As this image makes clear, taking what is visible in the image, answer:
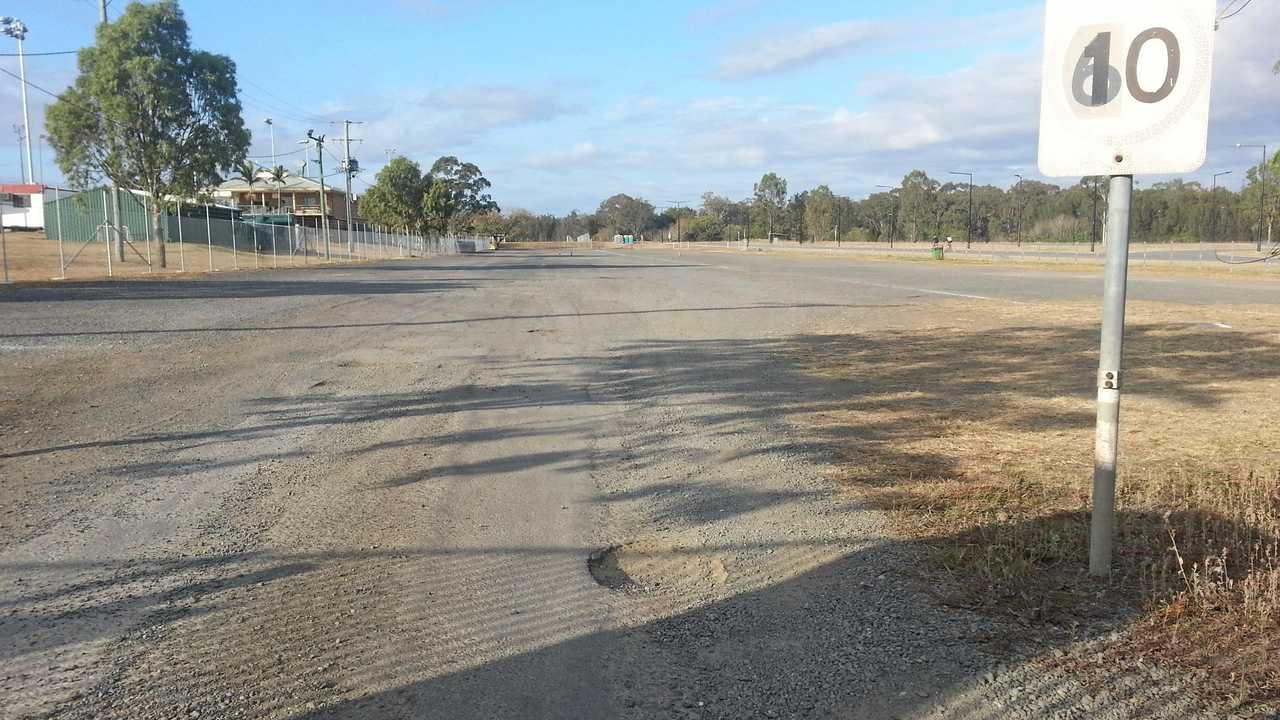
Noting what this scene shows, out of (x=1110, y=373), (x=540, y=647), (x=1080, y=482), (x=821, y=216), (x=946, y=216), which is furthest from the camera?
(x=821, y=216)

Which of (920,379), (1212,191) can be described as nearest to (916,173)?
(1212,191)

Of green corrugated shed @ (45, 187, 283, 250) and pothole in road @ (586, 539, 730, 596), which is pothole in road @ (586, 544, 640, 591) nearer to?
pothole in road @ (586, 539, 730, 596)

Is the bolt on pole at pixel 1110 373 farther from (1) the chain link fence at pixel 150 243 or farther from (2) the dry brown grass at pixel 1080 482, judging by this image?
(1) the chain link fence at pixel 150 243

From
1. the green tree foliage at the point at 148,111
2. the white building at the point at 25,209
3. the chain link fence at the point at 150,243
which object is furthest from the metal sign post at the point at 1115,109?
the white building at the point at 25,209

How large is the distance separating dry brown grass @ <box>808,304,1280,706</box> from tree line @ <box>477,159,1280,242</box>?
53.8 metres

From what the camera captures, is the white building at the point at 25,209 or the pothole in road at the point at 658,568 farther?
the white building at the point at 25,209

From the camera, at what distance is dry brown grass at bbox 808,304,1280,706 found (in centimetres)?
368

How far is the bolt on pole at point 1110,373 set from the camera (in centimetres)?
388

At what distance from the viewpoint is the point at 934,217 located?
431 ft

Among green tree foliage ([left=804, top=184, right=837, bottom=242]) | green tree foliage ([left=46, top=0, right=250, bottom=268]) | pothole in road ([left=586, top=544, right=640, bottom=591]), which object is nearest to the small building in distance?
green tree foliage ([left=46, top=0, right=250, bottom=268])

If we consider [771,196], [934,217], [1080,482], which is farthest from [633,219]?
[1080,482]

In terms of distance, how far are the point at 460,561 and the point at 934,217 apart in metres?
136

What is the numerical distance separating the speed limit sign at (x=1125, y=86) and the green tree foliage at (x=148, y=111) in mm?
37402

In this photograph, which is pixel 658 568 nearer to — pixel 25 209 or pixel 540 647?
pixel 540 647
